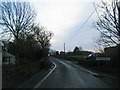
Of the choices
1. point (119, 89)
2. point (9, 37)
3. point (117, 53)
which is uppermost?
point (9, 37)

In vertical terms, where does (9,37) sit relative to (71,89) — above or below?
above

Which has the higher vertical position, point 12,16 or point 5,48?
point 12,16

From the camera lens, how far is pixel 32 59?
38.8 meters

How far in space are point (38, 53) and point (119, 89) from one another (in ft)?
106

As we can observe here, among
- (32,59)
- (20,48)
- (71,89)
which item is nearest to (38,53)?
(32,59)

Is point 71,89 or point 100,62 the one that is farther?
Answer: point 100,62

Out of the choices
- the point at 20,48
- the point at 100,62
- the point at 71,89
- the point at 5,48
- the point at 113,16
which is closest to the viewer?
the point at 71,89

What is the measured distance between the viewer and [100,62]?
26438 millimetres

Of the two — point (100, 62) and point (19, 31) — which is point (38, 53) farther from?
point (100, 62)

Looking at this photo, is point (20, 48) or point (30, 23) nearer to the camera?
point (20, 48)

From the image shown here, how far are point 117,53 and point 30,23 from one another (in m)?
23.9

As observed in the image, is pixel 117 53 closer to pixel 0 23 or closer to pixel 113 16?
pixel 113 16

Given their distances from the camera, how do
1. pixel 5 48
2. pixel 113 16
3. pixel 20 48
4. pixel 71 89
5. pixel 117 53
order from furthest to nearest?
pixel 5 48, pixel 20 48, pixel 117 53, pixel 113 16, pixel 71 89

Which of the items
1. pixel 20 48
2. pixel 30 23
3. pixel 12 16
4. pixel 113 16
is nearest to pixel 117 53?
pixel 113 16
